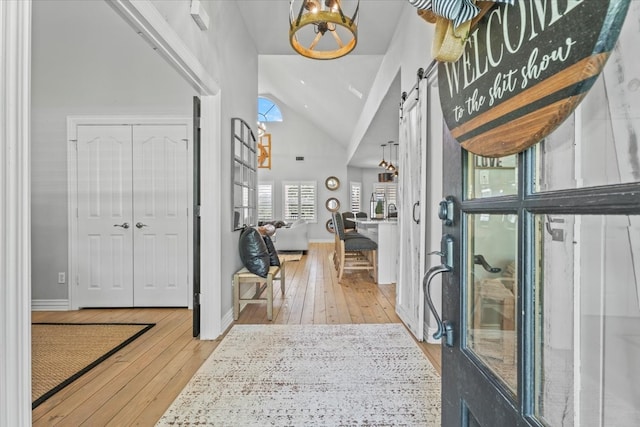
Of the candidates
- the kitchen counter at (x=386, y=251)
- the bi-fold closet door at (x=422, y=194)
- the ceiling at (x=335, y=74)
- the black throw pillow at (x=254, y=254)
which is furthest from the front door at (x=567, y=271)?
the kitchen counter at (x=386, y=251)

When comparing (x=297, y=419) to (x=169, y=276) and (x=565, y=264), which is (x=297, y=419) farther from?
(x=169, y=276)

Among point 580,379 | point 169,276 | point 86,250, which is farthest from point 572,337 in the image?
point 86,250

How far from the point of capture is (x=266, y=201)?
11.1 m

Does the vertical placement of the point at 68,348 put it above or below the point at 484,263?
below

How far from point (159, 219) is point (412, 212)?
8.55 feet

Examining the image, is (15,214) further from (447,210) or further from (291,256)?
(291,256)

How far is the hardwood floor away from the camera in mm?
1689

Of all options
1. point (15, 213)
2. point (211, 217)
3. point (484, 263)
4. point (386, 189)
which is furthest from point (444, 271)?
point (386, 189)

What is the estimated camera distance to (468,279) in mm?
795

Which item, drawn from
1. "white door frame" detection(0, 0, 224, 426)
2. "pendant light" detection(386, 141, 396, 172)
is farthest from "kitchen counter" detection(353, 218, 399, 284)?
"white door frame" detection(0, 0, 224, 426)

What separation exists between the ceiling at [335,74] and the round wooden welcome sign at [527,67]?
295 cm

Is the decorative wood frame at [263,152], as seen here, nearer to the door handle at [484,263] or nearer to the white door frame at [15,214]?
the white door frame at [15,214]

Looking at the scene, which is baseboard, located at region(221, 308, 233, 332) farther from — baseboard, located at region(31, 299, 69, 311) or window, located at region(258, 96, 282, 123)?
window, located at region(258, 96, 282, 123)

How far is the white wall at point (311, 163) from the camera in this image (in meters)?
11.1
